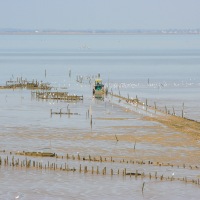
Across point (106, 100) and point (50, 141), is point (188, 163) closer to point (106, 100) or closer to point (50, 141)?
point (50, 141)

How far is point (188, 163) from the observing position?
48688 mm

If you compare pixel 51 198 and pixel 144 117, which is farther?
pixel 144 117

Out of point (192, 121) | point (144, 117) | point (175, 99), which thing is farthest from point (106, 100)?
point (192, 121)

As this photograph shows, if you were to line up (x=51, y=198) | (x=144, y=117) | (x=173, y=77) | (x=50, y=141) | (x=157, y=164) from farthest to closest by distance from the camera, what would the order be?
(x=173, y=77) < (x=144, y=117) < (x=50, y=141) < (x=157, y=164) < (x=51, y=198)

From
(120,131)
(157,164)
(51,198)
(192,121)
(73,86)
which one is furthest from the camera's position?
(73,86)

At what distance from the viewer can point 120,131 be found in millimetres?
63812

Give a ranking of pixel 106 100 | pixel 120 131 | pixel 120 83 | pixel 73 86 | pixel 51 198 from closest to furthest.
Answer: pixel 51 198
pixel 120 131
pixel 106 100
pixel 73 86
pixel 120 83

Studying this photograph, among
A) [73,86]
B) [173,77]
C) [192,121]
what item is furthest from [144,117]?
[173,77]

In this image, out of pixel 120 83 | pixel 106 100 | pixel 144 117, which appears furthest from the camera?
pixel 120 83

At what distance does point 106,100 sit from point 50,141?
3397 centimetres

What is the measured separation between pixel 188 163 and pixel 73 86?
6807 centimetres

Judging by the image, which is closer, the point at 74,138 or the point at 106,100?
the point at 74,138

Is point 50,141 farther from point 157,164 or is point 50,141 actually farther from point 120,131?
point 157,164

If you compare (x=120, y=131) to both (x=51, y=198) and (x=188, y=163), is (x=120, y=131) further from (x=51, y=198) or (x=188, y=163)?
(x=51, y=198)
